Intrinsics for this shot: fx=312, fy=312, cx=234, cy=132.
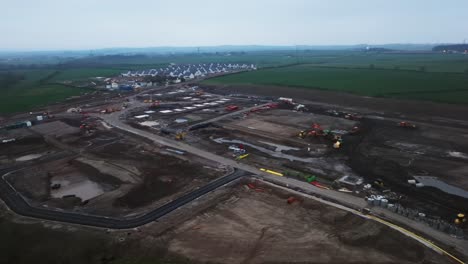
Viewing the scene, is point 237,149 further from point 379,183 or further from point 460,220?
point 460,220

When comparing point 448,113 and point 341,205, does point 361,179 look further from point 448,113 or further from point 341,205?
point 448,113

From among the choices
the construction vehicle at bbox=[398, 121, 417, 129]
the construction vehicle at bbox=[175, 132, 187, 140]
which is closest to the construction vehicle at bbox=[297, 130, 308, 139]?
the construction vehicle at bbox=[398, 121, 417, 129]

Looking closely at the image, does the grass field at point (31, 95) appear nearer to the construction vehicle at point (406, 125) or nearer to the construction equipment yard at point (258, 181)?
the construction equipment yard at point (258, 181)

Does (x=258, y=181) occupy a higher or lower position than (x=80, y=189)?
higher

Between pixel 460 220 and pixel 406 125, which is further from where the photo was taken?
pixel 406 125

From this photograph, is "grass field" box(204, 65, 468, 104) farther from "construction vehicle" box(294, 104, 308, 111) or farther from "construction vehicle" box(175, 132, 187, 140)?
"construction vehicle" box(175, 132, 187, 140)

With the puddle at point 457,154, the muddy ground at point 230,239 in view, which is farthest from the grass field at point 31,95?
the puddle at point 457,154

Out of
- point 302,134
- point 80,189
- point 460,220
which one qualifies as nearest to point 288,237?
point 460,220
